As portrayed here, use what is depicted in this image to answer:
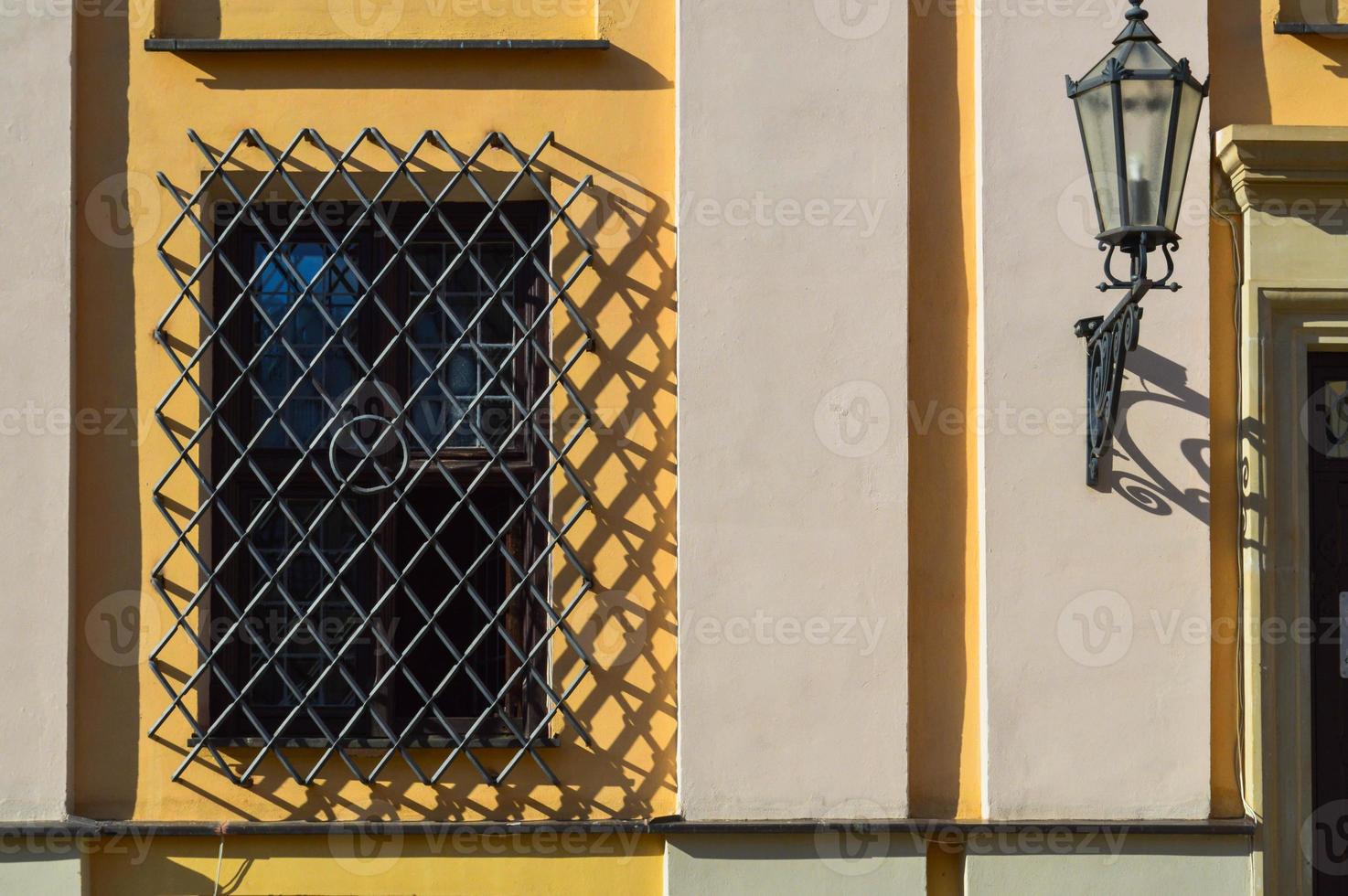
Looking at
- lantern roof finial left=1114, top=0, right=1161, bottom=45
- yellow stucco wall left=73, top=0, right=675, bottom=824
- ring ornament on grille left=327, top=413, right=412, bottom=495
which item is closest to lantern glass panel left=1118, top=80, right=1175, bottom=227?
lantern roof finial left=1114, top=0, right=1161, bottom=45

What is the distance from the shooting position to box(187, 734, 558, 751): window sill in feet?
14.8

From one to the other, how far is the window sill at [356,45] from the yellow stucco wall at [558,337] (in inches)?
1.9

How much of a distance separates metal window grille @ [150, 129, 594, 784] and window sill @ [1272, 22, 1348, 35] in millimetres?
2347

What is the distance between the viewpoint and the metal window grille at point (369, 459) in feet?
14.9

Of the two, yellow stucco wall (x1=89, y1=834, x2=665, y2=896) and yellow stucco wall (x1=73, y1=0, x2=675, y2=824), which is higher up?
yellow stucco wall (x1=73, y1=0, x2=675, y2=824)

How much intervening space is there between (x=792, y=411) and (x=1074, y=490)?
3.06 feet

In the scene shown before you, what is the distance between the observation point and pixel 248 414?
4.76 metres

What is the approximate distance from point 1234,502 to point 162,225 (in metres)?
3.61

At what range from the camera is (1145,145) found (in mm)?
3828

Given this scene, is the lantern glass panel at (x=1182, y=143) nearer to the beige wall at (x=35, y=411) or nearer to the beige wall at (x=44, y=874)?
the beige wall at (x=35, y=411)

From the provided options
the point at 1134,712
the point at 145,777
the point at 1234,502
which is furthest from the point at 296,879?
the point at 1234,502

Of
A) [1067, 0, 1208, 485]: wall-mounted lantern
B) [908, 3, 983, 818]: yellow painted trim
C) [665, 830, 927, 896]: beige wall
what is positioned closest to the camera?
[1067, 0, 1208, 485]: wall-mounted lantern

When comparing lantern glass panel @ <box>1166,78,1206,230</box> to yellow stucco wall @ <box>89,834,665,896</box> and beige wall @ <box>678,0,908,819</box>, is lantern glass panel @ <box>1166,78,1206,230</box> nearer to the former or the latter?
beige wall @ <box>678,0,908,819</box>

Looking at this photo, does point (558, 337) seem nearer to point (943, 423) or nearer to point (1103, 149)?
point (943, 423)
